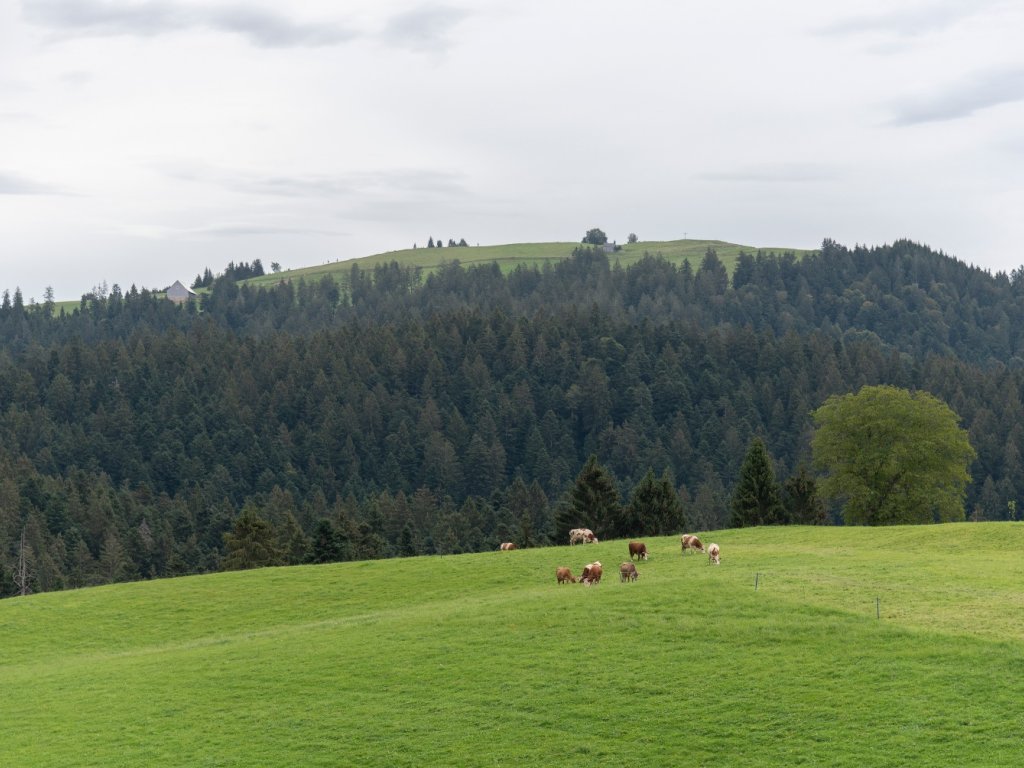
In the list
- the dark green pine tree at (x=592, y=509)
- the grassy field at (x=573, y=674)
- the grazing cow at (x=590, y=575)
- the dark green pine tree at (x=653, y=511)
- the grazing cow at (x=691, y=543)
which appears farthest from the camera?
the dark green pine tree at (x=592, y=509)

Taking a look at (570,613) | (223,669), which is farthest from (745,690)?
(223,669)

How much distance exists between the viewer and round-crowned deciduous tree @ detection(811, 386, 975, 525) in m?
94.2

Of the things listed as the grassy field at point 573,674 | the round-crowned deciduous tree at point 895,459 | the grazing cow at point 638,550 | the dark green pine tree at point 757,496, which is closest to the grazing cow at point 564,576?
the grassy field at point 573,674

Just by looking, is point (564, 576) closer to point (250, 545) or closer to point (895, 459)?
point (895, 459)

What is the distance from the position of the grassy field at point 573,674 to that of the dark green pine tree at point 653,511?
36027 millimetres

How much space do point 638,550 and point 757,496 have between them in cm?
3192

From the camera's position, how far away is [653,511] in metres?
101

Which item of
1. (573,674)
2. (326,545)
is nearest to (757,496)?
(326,545)

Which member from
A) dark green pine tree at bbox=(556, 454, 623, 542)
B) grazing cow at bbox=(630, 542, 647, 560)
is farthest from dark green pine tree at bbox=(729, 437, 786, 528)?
grazing cow at bbox=(630, 542, 647, 560)

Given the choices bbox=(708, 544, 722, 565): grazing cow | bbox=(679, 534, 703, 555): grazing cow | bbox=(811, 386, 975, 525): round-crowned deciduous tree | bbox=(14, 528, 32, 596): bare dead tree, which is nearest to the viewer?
bbox=(708, 544, 722, 565): grazing cow

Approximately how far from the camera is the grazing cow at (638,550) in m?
64.2

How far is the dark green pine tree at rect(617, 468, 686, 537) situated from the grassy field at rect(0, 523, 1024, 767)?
1418 inches

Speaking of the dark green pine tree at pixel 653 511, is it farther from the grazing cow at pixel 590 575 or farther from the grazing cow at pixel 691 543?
the grazing cow at pixel 590 575

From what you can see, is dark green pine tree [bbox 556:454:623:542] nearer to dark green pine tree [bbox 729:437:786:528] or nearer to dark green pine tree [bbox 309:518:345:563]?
dark green pine tree [bbox 729:437:786:528]
